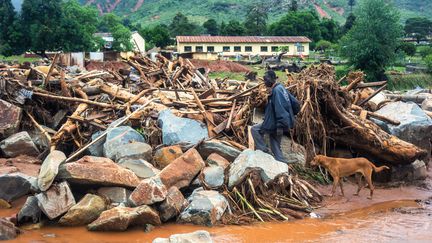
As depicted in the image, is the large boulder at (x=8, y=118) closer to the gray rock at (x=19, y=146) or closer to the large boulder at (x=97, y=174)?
the gray rock at (x=19, y=146)

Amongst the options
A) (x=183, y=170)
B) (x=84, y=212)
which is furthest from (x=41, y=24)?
(x=84, y=212)

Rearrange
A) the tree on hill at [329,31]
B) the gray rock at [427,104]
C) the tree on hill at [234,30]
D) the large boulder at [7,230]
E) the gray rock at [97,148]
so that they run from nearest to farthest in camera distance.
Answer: the large boulder at [7,230] → the gray rock at [97,148] → the gray rock at [427,104] → the tree on hill at [234,30] → the tree on hill at [329,31]

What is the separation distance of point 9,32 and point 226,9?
87.5 metres

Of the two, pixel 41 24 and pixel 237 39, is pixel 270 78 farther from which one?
pixel 237 39

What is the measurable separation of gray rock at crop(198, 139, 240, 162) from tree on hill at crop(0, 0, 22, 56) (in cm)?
4818

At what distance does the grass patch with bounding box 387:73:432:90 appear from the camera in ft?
122

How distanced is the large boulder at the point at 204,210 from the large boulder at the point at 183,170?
533 millimetres

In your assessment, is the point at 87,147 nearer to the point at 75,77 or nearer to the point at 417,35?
the point at 75,77

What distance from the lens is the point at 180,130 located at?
9.78 meters

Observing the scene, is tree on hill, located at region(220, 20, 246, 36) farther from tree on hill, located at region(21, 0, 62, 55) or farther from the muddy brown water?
the muddy brown water

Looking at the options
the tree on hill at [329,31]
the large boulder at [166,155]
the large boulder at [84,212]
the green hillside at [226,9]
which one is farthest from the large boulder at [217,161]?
the green hillside at [226,9]

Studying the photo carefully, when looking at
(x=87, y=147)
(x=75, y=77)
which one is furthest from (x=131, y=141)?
(x=75, y=77)

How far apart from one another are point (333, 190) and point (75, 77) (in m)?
6.79

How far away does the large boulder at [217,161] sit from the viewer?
8929mm
